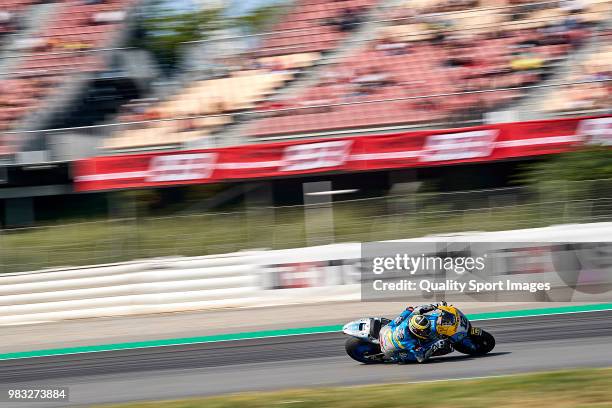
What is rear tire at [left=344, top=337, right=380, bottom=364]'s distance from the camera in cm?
812

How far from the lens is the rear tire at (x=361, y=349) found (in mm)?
8117

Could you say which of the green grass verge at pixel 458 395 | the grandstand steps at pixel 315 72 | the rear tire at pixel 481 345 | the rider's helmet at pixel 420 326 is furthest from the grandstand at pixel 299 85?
the green grass verge at pixel 458 395

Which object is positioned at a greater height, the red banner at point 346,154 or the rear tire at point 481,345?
the red banner at point 346,154

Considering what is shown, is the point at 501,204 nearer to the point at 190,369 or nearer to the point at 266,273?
the point at 266,273

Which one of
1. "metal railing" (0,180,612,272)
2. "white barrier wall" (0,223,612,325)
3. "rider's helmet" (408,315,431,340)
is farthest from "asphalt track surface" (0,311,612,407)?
"white barrier wall" (0,223,612,325)

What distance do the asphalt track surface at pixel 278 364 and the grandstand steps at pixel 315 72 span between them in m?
6.44

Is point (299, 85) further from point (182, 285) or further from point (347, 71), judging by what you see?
point (182, 285)

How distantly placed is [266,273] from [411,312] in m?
5.27

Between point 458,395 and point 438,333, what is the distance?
3.53ft

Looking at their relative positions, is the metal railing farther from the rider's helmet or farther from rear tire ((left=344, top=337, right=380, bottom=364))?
the rider's helmet

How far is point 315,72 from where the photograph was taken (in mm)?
17812

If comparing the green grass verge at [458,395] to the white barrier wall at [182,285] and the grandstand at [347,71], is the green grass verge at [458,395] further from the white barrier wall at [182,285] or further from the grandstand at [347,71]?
the grandstand at [347,71]

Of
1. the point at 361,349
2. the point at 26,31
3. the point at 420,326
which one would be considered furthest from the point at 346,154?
the point at 26,31

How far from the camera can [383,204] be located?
12.4 meters
